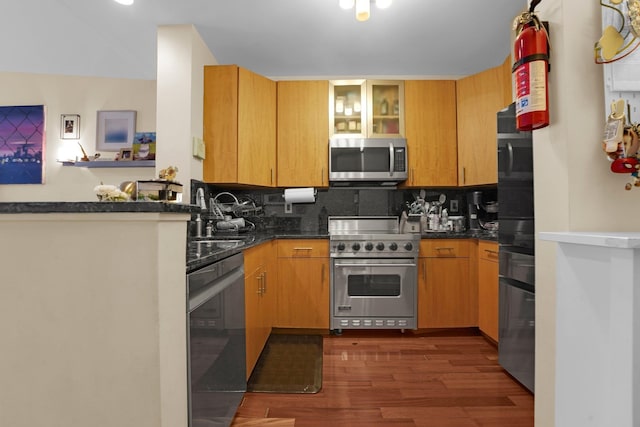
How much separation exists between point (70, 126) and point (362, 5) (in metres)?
3.22

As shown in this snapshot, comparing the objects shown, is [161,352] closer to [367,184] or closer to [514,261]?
[514,261]

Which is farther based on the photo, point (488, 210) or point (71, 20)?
point (488, 210)

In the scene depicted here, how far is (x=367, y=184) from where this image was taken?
11.3 ft

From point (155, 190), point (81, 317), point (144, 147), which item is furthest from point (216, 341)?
point (144, 147)

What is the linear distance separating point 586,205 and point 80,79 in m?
4.40

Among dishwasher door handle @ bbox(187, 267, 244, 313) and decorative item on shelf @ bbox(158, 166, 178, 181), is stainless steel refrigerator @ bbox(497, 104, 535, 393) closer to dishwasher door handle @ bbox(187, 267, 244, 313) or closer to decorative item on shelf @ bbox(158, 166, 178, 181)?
dishwasher door handle @ bbox(187, 267, 244, 313)

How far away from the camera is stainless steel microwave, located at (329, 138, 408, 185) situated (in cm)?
322

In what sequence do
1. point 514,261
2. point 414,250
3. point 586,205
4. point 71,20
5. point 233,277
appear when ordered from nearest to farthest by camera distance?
point 586,205
point 233,277
point 514,261
point 71,20
point 414,250

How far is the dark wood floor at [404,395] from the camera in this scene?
1760 millimetres

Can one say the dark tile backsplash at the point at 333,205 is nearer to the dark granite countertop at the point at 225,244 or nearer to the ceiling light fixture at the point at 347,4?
the dark granite countertop at the point at 225,244

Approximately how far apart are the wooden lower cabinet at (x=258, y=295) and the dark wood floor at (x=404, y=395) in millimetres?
333

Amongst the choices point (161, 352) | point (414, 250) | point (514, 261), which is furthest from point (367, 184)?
point (161, 352)

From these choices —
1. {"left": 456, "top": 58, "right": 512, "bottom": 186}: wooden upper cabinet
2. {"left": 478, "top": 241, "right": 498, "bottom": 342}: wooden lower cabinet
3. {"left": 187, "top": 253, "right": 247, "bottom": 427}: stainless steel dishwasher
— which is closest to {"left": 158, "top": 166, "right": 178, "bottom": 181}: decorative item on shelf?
{"left": 187, "top": 253, "right": 247, "bottom": 427}: stainless steel dishwasher

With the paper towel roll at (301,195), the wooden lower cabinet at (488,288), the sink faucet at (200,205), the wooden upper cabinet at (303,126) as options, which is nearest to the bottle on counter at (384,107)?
the wooden upper cabinet at (303,126)
